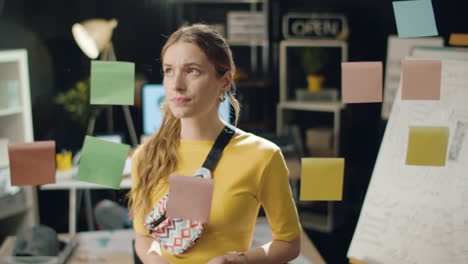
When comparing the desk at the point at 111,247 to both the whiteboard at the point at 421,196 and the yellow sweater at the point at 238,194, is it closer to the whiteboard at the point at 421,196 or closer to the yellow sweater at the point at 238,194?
the whiteboard at the point at 421,196

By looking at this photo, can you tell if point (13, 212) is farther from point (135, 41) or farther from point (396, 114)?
point (396, 114)

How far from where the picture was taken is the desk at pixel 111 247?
1.79m

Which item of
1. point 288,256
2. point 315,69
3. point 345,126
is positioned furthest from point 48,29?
point 288,256

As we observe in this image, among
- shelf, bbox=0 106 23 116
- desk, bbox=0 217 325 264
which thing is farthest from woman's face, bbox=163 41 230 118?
shelf, bbox=0 106 23 116

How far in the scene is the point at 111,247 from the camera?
1931 mm

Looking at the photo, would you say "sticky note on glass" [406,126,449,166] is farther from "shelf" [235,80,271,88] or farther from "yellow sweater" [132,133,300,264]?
"shelf" [235,80,271,88]

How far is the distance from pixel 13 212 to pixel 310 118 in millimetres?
2344

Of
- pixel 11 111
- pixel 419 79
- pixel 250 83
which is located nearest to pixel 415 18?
Answer: pixel 419 79

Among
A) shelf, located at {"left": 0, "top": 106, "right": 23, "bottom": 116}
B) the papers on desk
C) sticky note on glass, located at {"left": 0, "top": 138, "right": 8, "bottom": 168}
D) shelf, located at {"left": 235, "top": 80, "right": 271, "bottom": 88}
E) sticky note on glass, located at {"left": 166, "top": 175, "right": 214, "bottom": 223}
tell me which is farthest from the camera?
shelf, located at {"left": 235, "top": 80, "right": 271, "bottom": 88}

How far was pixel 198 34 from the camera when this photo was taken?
1.02 m

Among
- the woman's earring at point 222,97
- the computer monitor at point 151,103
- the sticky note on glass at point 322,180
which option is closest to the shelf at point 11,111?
the computer monitor at point 151,103

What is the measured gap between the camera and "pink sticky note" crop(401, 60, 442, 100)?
3.63 feet

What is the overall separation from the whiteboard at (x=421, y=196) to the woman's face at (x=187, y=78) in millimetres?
764

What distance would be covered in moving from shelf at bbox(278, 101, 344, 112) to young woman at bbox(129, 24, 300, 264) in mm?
2652
